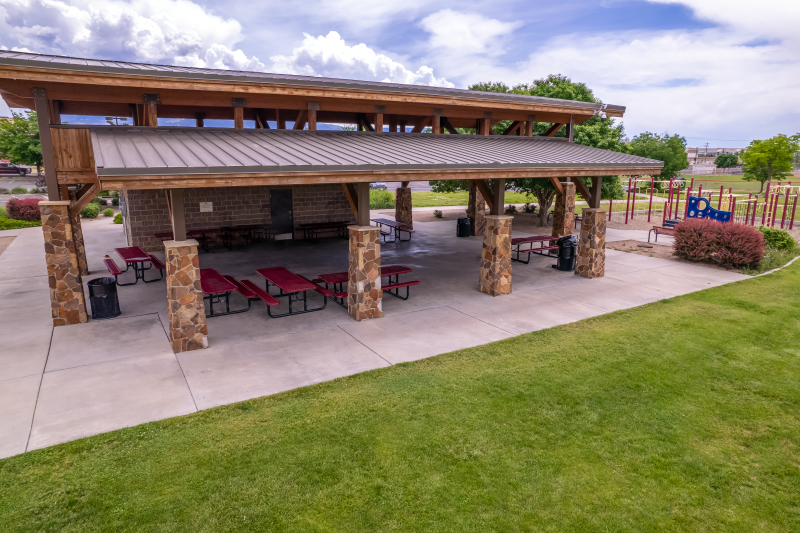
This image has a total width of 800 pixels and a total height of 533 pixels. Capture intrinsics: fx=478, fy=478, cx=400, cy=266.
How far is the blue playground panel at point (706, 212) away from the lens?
57.0 ft

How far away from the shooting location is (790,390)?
21.2ft

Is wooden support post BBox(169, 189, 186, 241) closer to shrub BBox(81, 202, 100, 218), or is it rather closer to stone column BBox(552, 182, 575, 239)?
stone column BBox(552, 182, 575, 239)

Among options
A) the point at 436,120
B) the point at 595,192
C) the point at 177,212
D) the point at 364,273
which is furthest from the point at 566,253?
the point at 177,212

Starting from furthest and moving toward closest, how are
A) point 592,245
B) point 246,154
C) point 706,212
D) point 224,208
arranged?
point 706,212 < point 224,208 < point 592,245 < point 246,154

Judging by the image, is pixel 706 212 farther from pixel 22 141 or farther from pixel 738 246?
pixel 22 141

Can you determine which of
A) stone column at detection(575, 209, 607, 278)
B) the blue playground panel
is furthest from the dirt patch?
the blue playground panel

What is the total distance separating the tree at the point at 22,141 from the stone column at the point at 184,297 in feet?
113

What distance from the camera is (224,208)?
56.9 ft

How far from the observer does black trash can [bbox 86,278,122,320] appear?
9.29 metres

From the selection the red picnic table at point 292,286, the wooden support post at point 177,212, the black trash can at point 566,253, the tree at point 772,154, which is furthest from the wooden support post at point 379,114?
the tree at point 772,154

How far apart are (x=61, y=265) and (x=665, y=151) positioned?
53406mm

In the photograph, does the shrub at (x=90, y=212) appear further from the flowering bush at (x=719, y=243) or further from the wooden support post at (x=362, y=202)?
the flowering bush at (x=719, y=243)

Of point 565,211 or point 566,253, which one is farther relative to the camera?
point 565,211

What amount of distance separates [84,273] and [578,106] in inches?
599
